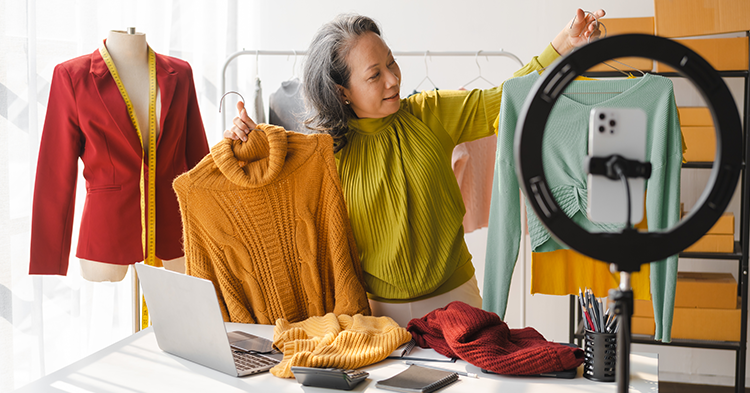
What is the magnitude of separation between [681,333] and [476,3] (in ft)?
6.43

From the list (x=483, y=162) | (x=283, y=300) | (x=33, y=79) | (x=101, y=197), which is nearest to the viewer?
(x=283, y=300)

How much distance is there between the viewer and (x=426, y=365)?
1180 millimetres

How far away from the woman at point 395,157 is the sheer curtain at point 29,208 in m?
1.00

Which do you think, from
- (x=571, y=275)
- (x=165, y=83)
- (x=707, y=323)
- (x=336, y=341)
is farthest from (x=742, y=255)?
(x=165, y=83)

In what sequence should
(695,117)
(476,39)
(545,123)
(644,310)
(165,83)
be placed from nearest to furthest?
(545,123) → (165,83) → (695,117) → (644,310) → (476,39)

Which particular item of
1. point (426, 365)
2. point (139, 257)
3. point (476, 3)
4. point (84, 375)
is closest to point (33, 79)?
point (139, 257)

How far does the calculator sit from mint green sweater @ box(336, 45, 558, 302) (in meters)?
0.51

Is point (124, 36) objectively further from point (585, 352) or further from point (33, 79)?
point (585, 352)

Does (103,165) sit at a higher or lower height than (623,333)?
higher

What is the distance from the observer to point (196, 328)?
117 centimetres

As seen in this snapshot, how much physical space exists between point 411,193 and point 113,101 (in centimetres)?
97

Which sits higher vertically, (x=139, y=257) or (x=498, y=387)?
(x=139, y=257)

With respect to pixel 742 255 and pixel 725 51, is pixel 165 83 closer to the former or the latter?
pixel 725 51

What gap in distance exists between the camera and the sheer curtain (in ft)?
6.14
